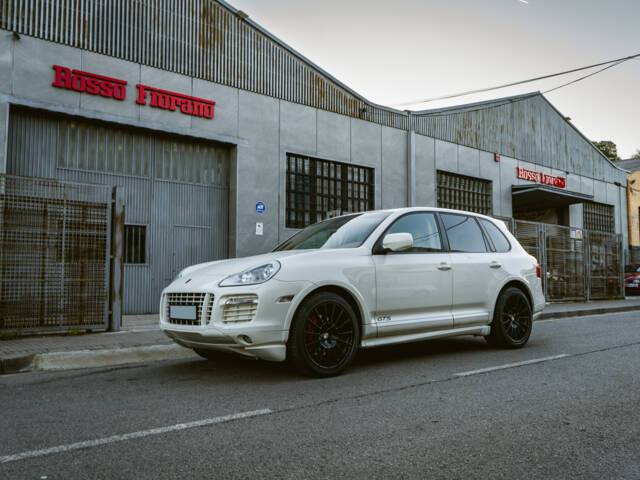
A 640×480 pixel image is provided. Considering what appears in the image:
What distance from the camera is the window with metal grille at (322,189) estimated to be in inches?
559

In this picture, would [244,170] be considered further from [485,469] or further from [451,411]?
[485,469]

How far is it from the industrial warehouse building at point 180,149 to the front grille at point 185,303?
11.0 ft

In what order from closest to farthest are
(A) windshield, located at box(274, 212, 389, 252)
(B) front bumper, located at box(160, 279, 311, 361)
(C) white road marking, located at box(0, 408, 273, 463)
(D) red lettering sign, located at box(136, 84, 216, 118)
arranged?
(C) white road marking, located at box(0, 408, 273, 463)
(B) front bumper, located at box(160, 279, 311, 361)
(A) windshield, located at box(274, 212, 389, 252)
(D) red lettering sign, located at box(136, 84, 216, 118)

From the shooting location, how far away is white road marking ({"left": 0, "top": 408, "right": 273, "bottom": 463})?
2.81 metres

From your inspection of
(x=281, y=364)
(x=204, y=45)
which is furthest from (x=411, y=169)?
(x=281, y=364)

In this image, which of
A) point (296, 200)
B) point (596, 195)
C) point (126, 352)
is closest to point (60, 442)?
point (126, 352)

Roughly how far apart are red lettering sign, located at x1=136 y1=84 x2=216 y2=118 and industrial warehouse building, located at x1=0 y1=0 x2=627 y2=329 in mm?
26

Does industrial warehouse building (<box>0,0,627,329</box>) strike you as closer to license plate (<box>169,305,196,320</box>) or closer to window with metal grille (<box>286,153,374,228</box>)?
window with metal grille (<box>286,153,374,228</box>)

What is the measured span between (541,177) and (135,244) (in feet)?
57.9

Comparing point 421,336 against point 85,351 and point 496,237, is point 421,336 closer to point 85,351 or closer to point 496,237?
point 496,237

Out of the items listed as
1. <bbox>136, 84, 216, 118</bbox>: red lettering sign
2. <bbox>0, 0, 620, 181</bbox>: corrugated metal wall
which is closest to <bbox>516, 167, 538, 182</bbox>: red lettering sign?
<bbox>0, 0, 620, 181</bbox>: corrugated metal wall

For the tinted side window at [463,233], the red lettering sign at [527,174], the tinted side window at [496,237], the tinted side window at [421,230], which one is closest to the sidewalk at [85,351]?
the tinted side window at [421,230]

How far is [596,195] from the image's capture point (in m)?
25.5

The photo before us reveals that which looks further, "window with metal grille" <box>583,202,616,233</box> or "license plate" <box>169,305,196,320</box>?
"window with metal grille" <box>583,202,616,233</box>
